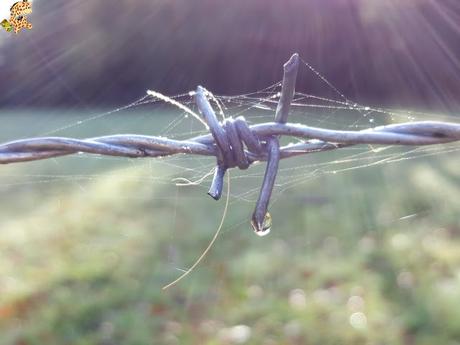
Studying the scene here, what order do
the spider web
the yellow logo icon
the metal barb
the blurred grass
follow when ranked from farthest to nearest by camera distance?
the spider web → the blurred grass → the yellow logo icon → the metal barb

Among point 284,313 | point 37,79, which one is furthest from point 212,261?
point 37,79

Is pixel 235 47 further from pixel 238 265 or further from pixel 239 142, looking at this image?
pixel 239 142

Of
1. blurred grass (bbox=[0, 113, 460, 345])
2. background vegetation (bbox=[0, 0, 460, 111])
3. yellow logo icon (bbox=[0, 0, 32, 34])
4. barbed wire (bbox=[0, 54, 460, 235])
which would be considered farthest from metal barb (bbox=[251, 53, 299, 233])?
background vegetation (bbox=[0, 0, 460, 111])

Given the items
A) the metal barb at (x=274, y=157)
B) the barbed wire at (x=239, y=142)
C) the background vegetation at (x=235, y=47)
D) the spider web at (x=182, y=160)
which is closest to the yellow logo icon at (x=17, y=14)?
the barbed wire at (x=239, y=142)

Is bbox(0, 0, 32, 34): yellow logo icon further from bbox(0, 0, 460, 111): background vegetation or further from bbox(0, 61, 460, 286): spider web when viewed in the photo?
bbox(0, 0, 460, 111): background vegetation

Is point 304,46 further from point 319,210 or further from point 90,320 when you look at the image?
point 90,320
